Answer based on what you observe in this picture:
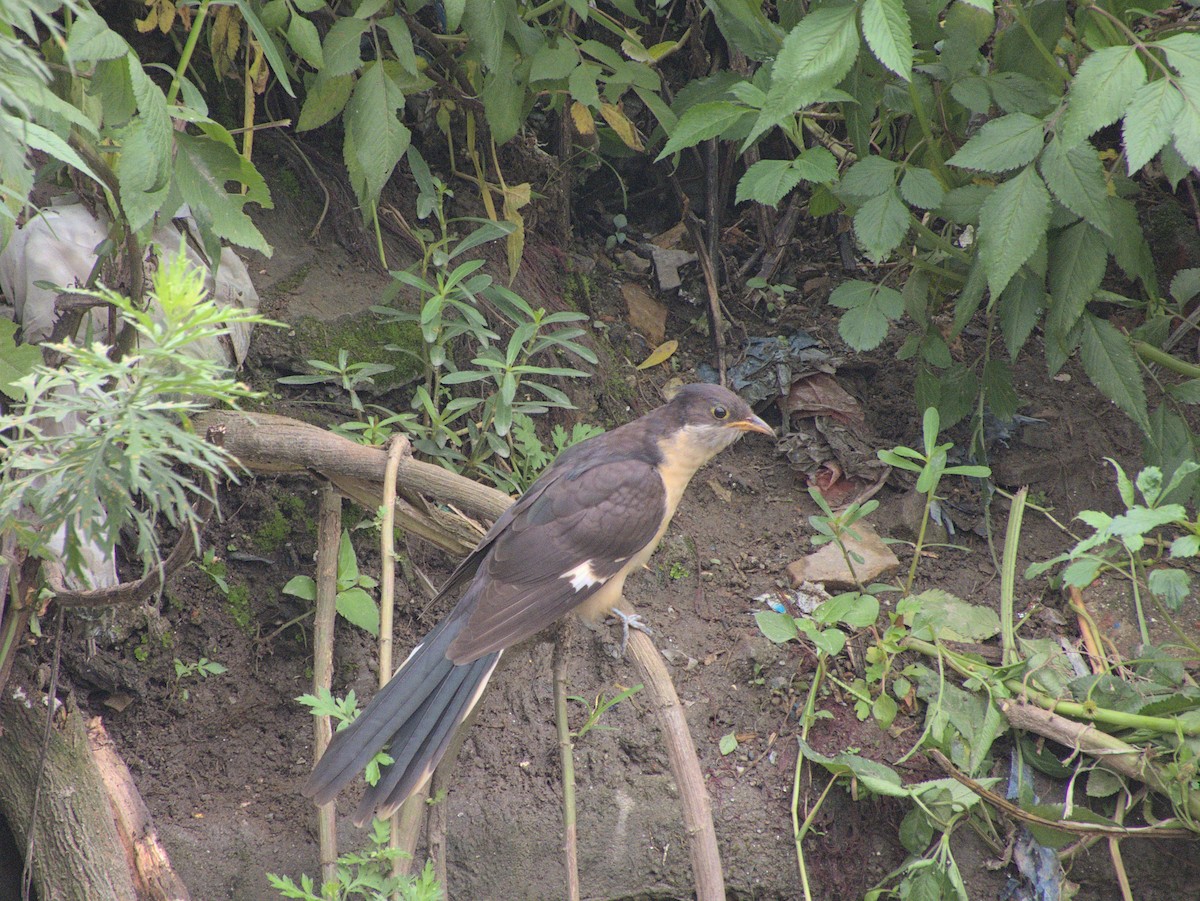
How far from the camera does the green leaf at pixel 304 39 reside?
2.86 metres

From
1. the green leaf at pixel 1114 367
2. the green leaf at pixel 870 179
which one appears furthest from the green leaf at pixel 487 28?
the green leaf at pixel 1114 367

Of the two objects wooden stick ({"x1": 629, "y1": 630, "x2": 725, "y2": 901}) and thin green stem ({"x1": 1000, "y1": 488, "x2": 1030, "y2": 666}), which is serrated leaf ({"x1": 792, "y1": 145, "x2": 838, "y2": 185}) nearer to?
thin green stem ({"x1": 1000, "y1": 488, "x2": 1030, "y2": 666})

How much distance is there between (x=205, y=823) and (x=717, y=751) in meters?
1.64

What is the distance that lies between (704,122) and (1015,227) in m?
0.98

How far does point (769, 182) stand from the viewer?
3.26 m

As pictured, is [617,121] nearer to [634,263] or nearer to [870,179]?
[634,263]

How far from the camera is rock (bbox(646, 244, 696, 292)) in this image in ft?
15.4

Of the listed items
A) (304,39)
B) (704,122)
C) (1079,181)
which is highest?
(304,39)

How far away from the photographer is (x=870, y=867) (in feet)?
10.8

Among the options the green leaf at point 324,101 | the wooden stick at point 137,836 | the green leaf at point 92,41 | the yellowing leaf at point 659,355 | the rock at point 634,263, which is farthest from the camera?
Answer: the rock at point 634,263

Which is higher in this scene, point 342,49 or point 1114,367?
point 342,49

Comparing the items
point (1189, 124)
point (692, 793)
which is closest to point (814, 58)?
point (1189, 124)

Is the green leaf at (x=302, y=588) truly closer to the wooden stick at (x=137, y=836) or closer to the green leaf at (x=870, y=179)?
the wooden stick at (x=137, y=836)

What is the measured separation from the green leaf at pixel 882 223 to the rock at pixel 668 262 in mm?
1571
